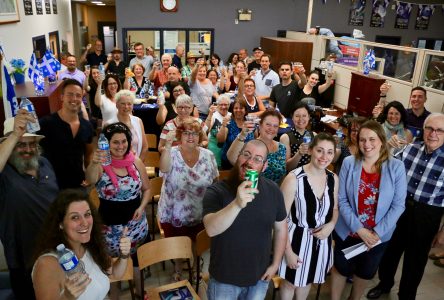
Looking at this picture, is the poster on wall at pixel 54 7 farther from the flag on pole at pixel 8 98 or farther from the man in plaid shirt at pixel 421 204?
the man in plaid shirt at pixel 421 204

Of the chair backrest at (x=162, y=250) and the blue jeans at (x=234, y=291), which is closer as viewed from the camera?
the blue jeans at (x=234, y=291)

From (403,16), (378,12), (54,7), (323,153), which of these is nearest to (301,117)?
(323,153)

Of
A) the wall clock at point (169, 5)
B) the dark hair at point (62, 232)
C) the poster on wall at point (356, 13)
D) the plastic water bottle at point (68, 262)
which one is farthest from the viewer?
the poster on wall at point (356, 13)

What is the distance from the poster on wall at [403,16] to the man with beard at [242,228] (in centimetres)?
1228

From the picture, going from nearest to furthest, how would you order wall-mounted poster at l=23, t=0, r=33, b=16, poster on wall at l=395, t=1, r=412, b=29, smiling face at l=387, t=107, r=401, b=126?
smiling face at l=387, t=107, r=401, b=126 → wall-mounted poster at l=23, t=0, r=33, b=16 → poster on wall at l=395, t=1, r=412, b=29

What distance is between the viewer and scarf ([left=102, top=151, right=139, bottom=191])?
2.58 meters

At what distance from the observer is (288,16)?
11203 millimetres

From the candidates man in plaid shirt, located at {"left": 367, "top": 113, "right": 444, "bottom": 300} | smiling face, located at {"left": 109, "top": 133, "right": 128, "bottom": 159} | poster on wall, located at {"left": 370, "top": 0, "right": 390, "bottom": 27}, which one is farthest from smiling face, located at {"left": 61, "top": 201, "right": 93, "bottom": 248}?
poster on wall, located at {"left": 370, "top": 0, "right": 390, "bottom": 27}

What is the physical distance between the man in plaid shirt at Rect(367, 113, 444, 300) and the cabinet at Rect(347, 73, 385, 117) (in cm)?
308

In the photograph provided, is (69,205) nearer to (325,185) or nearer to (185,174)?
(185,174)

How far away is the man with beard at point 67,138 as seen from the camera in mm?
3066

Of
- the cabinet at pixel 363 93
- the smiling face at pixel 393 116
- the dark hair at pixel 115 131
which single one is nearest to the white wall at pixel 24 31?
the dark hair at pixel 115 131

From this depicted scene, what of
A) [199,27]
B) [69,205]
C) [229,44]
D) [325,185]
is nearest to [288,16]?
[229,44]

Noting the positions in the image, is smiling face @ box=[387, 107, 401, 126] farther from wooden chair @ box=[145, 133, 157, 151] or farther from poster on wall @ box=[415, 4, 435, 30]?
poster on wall @ box=[415, 4, 435, 30]
